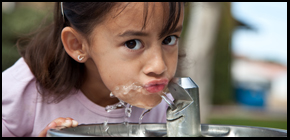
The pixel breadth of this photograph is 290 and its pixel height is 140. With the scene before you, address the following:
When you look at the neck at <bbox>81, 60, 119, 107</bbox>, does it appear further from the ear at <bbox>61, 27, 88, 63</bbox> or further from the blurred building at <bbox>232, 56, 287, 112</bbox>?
the blurred building at <bbox>232, 56, 287, 112</bbox>

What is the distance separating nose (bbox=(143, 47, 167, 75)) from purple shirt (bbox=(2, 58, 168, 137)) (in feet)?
1.66

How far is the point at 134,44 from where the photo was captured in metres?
1.25

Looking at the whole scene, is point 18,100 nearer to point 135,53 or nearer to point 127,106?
point 127,106

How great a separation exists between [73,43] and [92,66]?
17 cm

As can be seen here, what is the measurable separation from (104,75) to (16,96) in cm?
40

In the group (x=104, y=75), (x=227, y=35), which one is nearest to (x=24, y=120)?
(x=104, y=75)

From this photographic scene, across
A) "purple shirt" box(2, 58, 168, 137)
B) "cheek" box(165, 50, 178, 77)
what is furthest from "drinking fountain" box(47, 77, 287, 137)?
"purple shirt" box(2, 58, 168, 137)

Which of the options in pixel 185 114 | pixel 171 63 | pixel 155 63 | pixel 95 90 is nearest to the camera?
pixel 185 114

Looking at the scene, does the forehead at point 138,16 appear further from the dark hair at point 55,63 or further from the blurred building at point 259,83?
the blurred building at point 259,83

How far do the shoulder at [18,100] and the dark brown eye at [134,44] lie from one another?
1.70 ft

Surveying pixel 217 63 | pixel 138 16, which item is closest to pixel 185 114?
pixel 138 16

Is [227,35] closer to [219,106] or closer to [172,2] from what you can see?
[219,106]

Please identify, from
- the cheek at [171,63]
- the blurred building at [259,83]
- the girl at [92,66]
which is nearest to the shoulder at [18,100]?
the girl at [92,66]

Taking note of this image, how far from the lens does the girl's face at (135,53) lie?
47.9 inches
